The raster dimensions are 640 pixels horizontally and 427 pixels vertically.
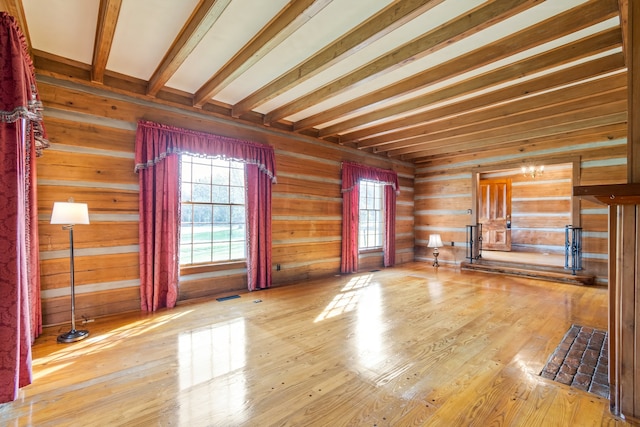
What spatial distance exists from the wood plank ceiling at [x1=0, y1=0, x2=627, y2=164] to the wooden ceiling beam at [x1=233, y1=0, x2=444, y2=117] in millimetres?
10

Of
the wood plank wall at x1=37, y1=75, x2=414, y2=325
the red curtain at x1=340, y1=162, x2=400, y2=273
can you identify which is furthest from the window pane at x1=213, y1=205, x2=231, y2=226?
the red curtain at x1=340, y1=162, x2=400, y2=273

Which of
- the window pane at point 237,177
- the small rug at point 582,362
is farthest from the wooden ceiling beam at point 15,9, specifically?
the small rug at point 582,362

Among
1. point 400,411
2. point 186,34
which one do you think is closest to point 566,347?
point 400,411

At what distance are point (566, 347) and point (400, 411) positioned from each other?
79.5 inches

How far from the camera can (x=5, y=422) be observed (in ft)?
5.47

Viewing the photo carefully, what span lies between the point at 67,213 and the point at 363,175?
5043 millimetres

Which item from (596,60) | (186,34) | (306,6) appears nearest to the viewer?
(306,6)

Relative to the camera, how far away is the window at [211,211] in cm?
413

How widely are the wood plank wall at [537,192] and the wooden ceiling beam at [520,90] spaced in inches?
114

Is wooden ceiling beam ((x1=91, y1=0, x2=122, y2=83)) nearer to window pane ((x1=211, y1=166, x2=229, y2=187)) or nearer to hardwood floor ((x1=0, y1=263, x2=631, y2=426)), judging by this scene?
window pane ((x1=211, y1=166, x2=229, y2=187))

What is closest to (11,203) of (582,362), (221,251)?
(221,251)

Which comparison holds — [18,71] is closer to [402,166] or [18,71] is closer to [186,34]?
[186,34]

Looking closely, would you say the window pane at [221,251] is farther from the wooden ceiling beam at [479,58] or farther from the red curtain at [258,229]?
the wooden ceiling beam at [479,58]

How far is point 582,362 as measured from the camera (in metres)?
2.39
